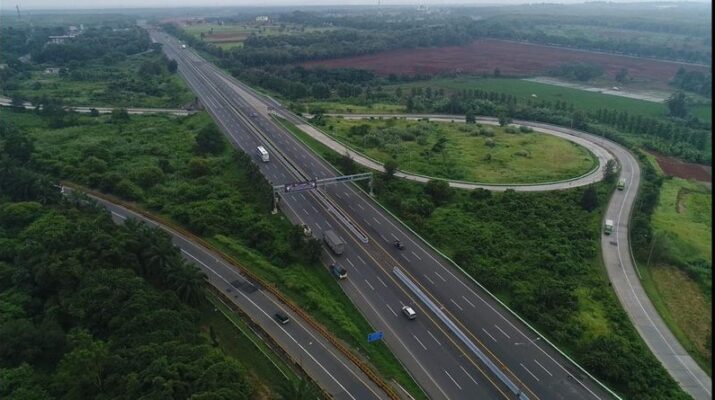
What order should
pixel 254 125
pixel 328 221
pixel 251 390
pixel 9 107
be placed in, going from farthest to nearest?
pixel 9 107 → pixel 254 125 → pixel 328 221 → pixel 251 390

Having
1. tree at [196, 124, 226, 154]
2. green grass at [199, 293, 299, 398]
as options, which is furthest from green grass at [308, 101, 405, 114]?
green grass at [199, 293, 299, 398]

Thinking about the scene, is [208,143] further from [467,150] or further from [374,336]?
[374,336]

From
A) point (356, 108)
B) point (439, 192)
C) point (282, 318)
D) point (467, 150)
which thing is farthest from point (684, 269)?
point (356, 108)

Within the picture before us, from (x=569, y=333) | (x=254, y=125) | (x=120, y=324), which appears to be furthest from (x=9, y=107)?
(x=569, y=333)

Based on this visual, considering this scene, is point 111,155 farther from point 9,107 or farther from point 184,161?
point 9,107

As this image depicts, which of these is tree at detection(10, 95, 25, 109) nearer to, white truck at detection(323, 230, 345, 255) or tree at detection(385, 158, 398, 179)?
tree at detection(385, 158, 398, 179)

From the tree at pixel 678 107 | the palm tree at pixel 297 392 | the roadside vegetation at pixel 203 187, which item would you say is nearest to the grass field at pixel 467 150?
the roadside vegetation at pixel 203 187
